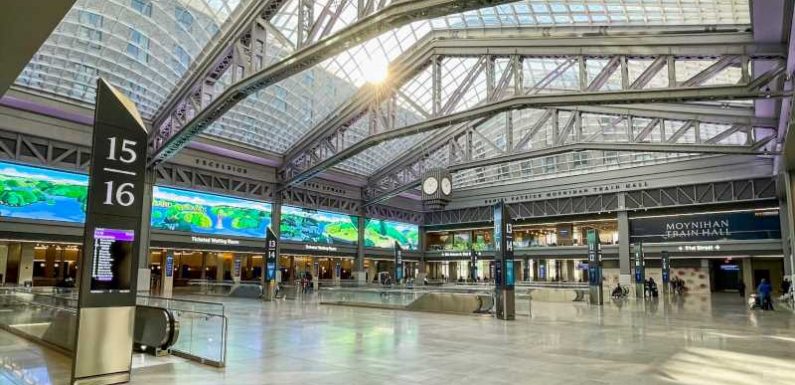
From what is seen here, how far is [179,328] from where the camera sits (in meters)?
10.2

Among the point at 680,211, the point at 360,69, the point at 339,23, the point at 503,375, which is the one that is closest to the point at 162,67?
the point at 339,23

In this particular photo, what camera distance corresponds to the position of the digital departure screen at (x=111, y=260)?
7.81 metres

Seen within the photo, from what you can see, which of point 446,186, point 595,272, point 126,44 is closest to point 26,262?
point 126,44

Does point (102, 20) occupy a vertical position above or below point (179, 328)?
above

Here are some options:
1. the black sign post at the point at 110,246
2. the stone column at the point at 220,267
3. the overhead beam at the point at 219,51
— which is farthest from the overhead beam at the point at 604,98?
the stone column at the point at 220,267

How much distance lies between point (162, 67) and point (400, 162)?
21924 mm

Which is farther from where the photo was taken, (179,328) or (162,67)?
(162,67)

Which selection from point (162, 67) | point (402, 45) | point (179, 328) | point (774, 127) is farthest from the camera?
point (402, 45)

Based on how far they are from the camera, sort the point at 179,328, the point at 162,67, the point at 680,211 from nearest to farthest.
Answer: the point at 179,328 → the point at 162,67 → the point at 680,211

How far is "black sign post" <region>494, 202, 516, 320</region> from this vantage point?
1911cm

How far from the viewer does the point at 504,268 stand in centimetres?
1952

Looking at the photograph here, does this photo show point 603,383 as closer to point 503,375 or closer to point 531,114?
point 503,375

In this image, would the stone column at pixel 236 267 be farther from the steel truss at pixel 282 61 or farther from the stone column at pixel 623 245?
the stone column at pixel 623 245

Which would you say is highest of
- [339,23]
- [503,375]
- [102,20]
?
[339,23]
